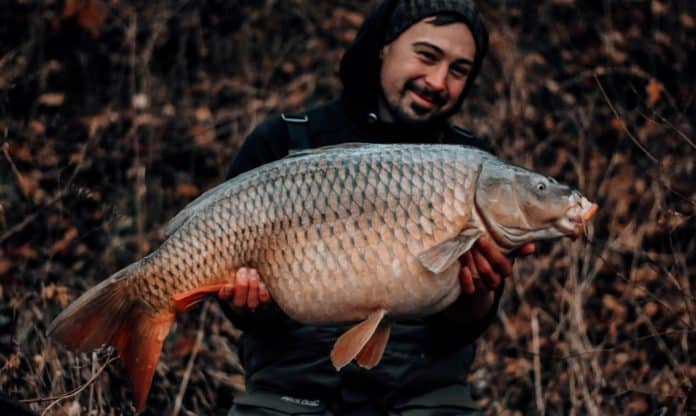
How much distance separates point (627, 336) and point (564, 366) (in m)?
0.57

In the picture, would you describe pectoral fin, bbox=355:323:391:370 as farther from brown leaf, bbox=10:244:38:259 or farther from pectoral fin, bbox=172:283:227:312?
brown leaf, bbox=10:244:38:259

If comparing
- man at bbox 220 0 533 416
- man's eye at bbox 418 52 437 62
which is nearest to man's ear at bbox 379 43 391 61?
man at bbox 220 0 533 416

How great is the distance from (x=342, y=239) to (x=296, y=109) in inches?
109

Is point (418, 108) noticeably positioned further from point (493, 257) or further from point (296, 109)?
point (296, 109)

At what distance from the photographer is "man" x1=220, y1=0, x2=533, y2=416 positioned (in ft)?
6.63

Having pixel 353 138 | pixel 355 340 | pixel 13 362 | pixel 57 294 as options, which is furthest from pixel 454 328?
pixel 57 294

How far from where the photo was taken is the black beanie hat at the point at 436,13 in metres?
2.36

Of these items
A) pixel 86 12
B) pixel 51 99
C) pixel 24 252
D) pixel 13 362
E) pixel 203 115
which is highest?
pixel 86 12

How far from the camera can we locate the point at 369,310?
67.8 inches

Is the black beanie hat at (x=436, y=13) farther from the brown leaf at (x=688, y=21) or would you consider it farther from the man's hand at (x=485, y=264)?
the brown leaf at (x=688, y=21)

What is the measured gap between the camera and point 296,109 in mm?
4410

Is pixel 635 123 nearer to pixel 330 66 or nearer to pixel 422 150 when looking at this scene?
pixel 330 66

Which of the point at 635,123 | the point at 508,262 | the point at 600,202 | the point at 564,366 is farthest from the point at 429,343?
the point at 635,123

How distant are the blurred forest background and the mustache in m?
0.94
